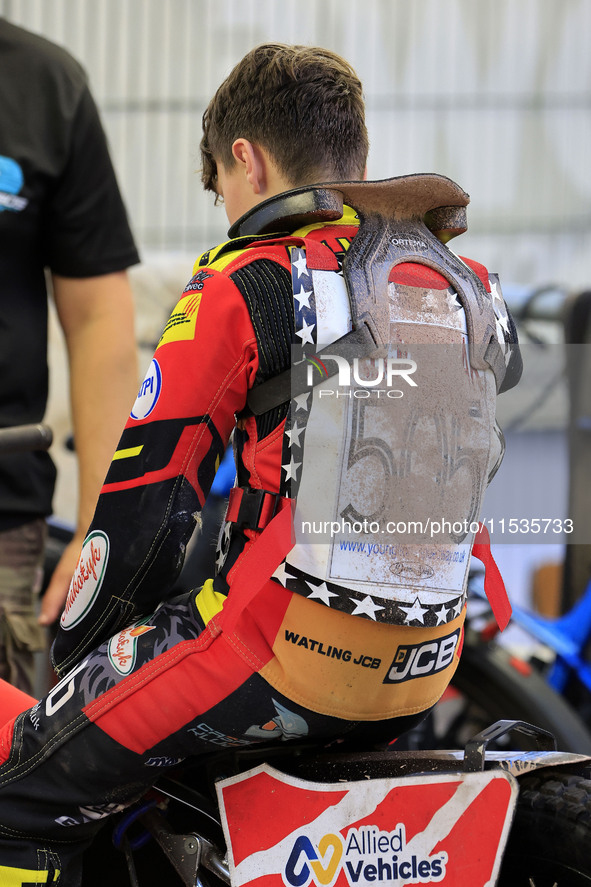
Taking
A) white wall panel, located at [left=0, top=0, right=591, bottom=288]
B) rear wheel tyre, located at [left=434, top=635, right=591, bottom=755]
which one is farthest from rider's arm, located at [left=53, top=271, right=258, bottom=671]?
white wall panel, located at [left=0, top=0, right=591, bottom=288]

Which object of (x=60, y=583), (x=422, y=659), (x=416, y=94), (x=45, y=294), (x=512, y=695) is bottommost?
(x=512, y=695)

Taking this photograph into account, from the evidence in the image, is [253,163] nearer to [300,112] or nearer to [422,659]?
[300,112]

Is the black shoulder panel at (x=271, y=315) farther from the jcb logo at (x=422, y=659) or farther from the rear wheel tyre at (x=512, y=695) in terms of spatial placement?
the rear wheel tyre at (x=512, y=695)

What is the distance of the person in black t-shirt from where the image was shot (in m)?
1.48

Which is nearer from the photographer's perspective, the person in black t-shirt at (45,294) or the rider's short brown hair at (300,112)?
the rider's short brown hair at (300,112)

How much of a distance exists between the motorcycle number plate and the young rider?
72 millimetres

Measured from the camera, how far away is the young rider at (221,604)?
934 millimetres

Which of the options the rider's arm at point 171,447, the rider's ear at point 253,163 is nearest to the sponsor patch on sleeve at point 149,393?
the rider's arm at point 171,447

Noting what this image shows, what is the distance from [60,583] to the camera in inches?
60.2

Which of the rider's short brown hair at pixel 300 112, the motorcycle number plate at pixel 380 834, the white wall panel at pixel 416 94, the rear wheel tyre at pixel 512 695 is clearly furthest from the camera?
the white wall panel at pixel 416 94

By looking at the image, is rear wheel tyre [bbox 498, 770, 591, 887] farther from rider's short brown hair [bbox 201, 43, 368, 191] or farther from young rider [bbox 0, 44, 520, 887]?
rider's short brown hair [bbox 201, 43, 368, 191]

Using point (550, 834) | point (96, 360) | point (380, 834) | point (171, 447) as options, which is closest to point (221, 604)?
point (171, 447)

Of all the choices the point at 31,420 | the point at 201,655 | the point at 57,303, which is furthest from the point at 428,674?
the point at 57,303

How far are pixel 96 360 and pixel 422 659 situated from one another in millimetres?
840
